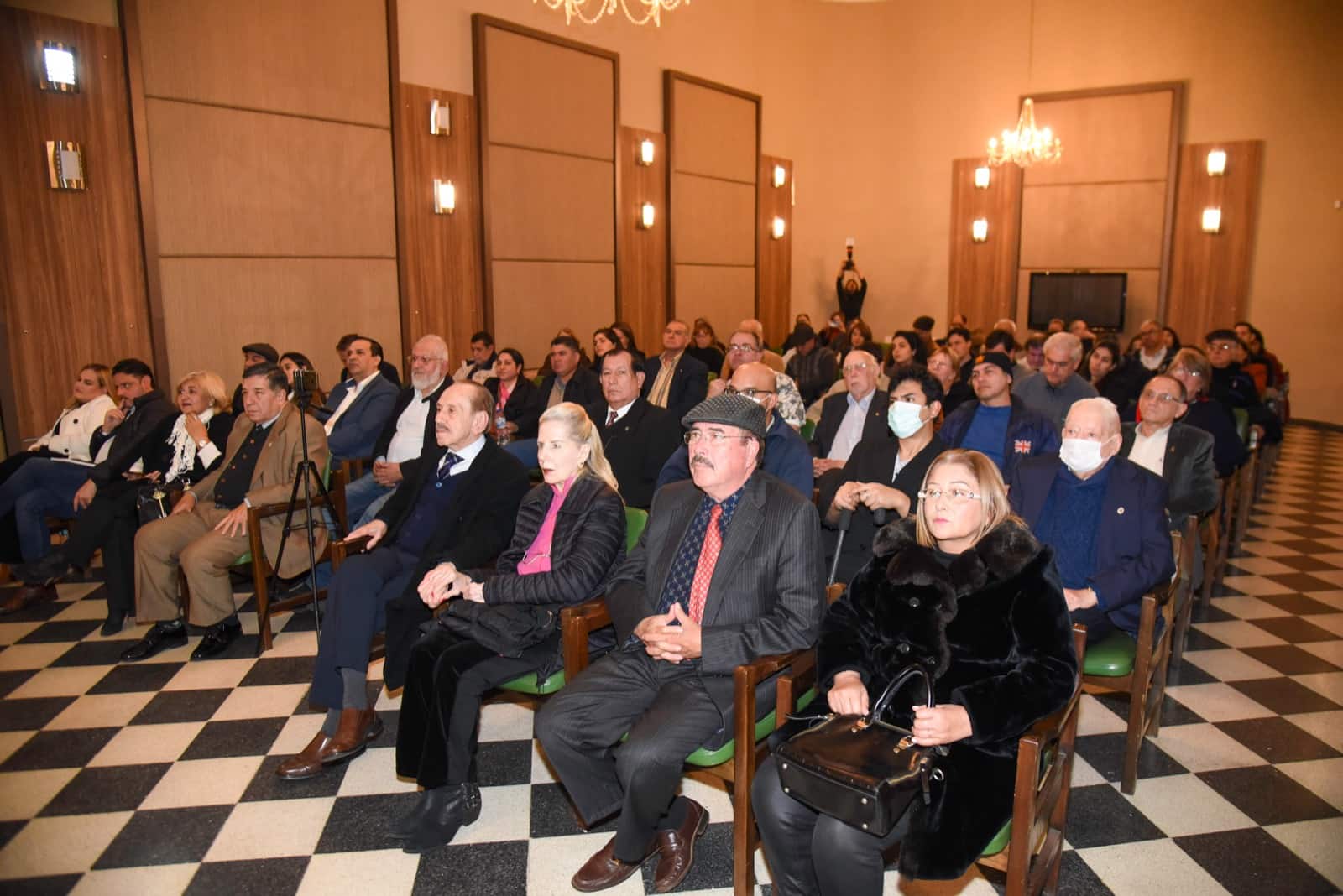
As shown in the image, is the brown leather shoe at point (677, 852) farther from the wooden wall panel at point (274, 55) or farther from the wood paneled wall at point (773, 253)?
the wood paneled wall at point (773, 253)

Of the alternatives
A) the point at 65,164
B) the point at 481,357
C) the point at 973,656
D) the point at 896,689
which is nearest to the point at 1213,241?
the point at 481,357

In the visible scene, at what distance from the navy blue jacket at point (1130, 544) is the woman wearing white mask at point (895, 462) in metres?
0.57

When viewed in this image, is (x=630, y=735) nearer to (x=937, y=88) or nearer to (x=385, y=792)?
(x=385, y=792)

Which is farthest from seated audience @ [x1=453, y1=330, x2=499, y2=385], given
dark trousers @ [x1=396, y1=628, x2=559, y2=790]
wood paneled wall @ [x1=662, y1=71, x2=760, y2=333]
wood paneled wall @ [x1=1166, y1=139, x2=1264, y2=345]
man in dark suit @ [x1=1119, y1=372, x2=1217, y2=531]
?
wood paneled wall @ [x1=1166, y1=139, x2=1264, y2=345]

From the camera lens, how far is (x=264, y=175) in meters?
7.07

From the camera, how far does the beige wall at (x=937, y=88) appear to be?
34.7 feet

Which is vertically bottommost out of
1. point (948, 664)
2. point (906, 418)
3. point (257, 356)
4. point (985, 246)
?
point (948, 664)

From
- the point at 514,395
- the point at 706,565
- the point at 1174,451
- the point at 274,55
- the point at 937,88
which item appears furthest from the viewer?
the point at 937,88

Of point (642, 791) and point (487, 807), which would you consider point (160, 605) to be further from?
point (642, 791)

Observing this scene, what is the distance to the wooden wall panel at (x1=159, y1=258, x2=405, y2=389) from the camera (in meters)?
6.66

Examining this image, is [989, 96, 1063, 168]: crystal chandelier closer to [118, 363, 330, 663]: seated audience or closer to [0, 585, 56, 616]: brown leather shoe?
[118, 363, 330, 663]: seated audience

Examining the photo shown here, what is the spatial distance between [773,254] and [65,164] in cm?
915

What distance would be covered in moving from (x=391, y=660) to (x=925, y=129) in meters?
12.6

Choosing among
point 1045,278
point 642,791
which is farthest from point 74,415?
point 1045,278
